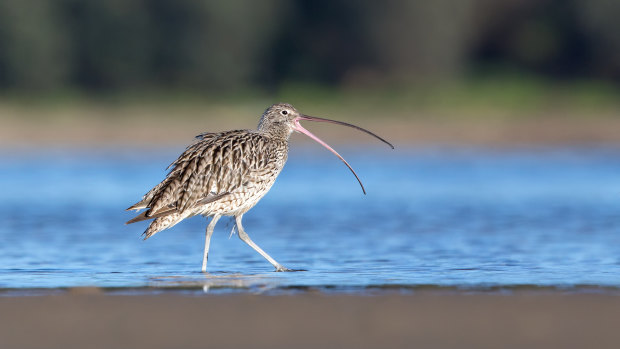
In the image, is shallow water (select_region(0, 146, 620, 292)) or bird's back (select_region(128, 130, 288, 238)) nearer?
shallow water (select_region(0, 146, 620, 292))

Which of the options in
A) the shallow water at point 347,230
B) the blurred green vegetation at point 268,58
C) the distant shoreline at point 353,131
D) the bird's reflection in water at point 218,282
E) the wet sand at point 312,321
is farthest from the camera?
the blurred green vegetation at point 268,58

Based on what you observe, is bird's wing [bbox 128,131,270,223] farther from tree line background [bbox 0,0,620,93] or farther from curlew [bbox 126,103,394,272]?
tree line background [bbox 0,0,620,93]

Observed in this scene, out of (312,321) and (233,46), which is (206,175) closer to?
(312,321)

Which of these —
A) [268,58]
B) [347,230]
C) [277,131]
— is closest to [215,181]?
[277,131]

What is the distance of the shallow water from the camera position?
34.6ft

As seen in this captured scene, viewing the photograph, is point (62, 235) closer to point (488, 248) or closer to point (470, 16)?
point (488, 248)

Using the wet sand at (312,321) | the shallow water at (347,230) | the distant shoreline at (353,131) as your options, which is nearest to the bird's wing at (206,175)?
the shallow water at (347,230)

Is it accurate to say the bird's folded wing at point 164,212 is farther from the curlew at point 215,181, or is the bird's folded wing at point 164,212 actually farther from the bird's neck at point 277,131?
the bird's neck at point 277,131

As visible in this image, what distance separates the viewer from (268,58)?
162ft

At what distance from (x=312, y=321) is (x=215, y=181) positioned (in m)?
3.59

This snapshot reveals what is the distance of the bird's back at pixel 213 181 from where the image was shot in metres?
11.1

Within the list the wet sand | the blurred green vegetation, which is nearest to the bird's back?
the wet sand

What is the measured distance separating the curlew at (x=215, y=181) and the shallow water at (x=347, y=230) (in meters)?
0.54

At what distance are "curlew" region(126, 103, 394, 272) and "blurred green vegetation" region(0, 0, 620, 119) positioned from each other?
27.6m
